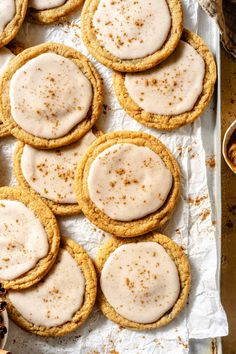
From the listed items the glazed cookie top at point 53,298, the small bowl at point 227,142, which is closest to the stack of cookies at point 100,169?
the glazed cookie top at point 53,298

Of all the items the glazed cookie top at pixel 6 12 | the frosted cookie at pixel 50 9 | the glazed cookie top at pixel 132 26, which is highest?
the glazed cookie top at pixel 6 12

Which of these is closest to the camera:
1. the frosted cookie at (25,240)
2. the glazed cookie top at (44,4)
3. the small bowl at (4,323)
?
the small bowl at (4,323)

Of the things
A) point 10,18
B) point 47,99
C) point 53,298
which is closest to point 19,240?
point 53,298

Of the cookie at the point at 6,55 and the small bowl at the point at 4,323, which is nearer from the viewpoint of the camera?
the small bowl at the point at 4,323

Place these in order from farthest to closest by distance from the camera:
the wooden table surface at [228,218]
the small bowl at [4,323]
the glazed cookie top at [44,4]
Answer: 1. the wooden table surface at [228,218]
2. the glazed cookie top at [44,4]
3. the small bowl at [4,323]

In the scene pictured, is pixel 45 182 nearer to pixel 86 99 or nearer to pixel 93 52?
pixel 86 99

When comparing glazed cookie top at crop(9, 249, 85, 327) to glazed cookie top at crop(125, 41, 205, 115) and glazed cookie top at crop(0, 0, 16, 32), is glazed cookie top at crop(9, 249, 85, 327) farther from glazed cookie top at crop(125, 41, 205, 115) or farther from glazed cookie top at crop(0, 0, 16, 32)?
glazed cookie top at crop(0, 0, 16, 32)

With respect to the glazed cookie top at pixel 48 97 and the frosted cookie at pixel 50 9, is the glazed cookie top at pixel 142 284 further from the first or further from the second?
the frosted cookie at pixel 50 9
